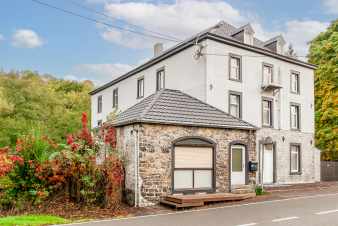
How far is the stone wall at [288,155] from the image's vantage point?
2280 centimetres

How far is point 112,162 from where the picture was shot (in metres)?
13.9

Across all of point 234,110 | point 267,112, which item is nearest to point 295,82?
point 267,112

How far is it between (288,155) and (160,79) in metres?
9.65

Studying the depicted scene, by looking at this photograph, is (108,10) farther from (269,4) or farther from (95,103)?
(95,103)

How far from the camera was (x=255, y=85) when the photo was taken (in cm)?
2228

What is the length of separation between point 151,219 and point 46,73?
43.7 m

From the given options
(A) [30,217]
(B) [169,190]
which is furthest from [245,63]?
(A) [30,217]

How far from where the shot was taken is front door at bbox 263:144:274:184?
2220 cm

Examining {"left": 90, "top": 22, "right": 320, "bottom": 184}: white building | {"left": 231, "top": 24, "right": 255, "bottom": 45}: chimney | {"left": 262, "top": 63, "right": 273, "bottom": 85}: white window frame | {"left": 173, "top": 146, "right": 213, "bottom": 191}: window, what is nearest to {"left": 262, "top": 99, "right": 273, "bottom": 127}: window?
{"left": 90, "top": 22, "right": 320, "bottom": 184}: white building

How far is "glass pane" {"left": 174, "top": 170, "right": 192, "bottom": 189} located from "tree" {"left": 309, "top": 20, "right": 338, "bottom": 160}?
18.8 metres

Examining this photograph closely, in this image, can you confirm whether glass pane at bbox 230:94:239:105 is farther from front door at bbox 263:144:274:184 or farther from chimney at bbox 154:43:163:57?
chimney at bbox 154:43:163:57

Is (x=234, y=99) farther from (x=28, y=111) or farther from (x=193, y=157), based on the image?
(x=28, y=111)

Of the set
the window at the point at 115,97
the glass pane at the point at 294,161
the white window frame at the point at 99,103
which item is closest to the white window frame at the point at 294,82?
the glass pane at the point at 294,161

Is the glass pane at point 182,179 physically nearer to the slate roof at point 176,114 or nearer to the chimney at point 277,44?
the slate roof at point 176,114
